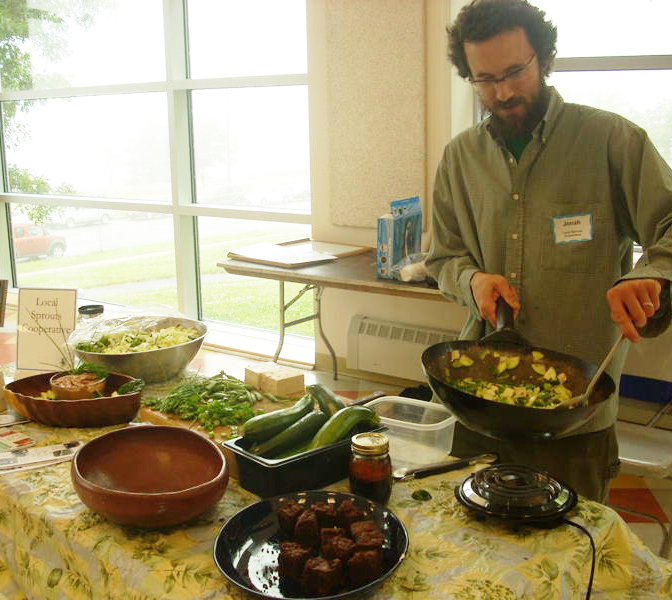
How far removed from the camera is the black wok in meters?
1.36

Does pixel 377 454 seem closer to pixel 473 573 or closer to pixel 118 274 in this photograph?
pixel 473 573

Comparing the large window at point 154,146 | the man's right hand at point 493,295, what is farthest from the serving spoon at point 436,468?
the large window at point 154,146

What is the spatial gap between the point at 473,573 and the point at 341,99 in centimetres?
343

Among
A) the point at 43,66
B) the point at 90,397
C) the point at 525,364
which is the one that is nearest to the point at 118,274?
the point at 43,66

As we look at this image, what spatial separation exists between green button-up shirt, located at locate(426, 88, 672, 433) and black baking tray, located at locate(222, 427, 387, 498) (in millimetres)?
662

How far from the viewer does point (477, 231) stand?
7.22 ft

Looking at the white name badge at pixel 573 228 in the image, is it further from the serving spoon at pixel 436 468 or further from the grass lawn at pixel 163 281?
the grass lawn at pixel 163 281

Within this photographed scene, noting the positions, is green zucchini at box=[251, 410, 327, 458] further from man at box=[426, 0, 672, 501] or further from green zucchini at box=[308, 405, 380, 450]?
man at box=[426, 0, 672, 501]

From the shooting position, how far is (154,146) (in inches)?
225

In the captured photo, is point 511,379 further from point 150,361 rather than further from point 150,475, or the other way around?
point 150,361

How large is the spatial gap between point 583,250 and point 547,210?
14 cm

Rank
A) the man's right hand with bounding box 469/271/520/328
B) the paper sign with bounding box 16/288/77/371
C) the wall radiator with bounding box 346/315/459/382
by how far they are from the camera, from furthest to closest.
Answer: the wall radiator with bounding box 346/315/459/382
the paper sign with bounding box 16/288/77/371
the man's right hand with bounding box 469/271/520/328

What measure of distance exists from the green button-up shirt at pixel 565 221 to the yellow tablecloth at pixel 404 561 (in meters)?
0.62

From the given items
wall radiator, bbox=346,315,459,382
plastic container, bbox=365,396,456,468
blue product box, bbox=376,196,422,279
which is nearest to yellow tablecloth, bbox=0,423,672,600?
plastic container, bbox=365,396,456,468
